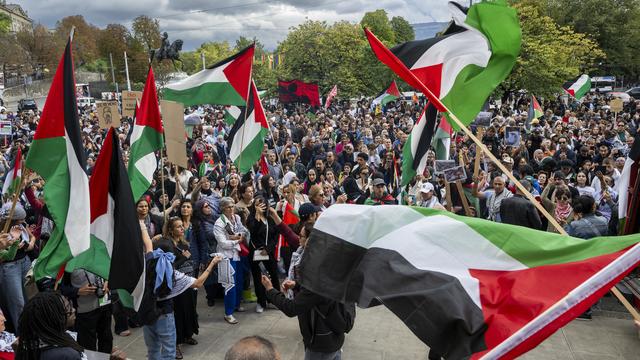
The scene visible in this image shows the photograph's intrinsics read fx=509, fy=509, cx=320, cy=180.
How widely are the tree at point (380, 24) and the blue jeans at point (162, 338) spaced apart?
68.5 meters

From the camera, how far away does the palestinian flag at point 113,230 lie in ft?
13.8

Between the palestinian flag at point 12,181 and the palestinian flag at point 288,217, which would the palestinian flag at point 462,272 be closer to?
the palestinian flag at point 288,217

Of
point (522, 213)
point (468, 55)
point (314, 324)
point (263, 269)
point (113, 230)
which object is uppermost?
point (468, 55)

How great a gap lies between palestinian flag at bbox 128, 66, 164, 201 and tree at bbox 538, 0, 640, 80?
45.5m

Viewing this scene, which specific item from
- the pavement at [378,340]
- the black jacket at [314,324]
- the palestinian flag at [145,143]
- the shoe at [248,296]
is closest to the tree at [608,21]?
the pavement at [378,340]

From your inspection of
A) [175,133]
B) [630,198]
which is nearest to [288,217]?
[175,133]

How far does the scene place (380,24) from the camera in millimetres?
77062

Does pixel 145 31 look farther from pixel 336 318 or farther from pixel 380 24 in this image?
pixel 336 318

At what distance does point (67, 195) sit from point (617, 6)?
53.3 metres

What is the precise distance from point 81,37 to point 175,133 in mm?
99202

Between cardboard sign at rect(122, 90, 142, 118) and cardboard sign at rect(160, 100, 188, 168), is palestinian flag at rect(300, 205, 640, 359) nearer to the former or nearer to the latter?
cardboard sign at rect(160, 100, 188, 168)

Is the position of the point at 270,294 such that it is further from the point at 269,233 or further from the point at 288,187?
the point at 288,187

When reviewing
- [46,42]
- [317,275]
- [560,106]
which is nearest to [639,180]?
[317,275]

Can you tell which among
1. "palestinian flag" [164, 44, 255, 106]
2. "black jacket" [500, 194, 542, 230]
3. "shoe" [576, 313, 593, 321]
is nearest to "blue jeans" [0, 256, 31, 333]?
"palestinian flag" [164, 44, 255, 106]
